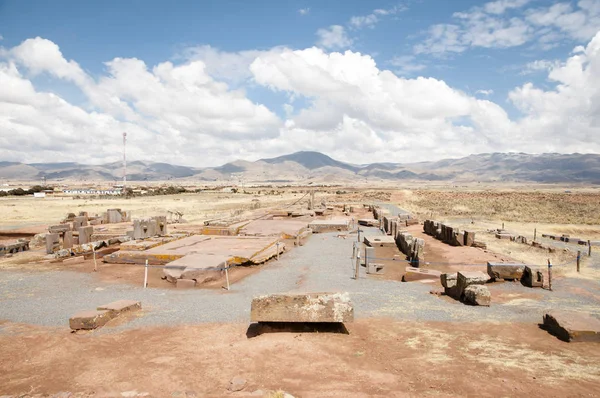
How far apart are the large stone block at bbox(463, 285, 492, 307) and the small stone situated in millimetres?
7042

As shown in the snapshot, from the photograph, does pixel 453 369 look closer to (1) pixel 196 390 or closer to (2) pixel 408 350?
(2) pixel 408 350

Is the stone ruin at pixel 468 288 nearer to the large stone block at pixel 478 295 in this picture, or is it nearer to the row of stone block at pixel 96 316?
the large stone block at pixel 478 295

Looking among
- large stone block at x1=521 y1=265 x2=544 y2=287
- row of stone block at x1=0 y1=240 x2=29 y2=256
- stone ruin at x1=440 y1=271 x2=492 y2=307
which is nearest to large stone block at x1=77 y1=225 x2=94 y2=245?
row of stone block at x1=0 y1=240 x2=29 y2=256

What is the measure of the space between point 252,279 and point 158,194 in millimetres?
63736

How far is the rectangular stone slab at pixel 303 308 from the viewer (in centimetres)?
764

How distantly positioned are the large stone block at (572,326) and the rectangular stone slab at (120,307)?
997 centimetres

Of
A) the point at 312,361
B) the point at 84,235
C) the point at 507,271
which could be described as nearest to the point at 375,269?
the point at 507,271

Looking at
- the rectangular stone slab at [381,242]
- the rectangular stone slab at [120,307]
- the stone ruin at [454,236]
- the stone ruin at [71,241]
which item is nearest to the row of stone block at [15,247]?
the stone ruin at [71,241]

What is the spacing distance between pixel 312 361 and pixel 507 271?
30.8 ft

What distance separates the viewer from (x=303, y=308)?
772 cm

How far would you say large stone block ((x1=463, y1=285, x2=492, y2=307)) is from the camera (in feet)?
32.6

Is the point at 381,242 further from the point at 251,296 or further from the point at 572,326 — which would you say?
the point at 572,326

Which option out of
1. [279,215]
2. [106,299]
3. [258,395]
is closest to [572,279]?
[258,395]

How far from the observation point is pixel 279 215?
31.4 meters
